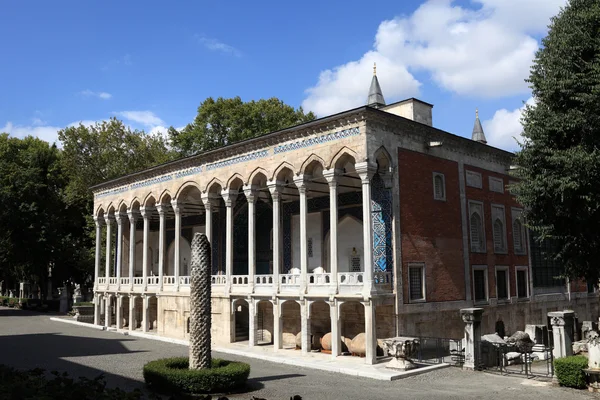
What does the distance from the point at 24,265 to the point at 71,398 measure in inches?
1677

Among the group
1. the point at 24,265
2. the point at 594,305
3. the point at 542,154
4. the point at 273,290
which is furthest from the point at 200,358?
the point at 24,265

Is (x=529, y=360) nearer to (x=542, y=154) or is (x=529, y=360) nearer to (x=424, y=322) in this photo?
(x=424, y=322)

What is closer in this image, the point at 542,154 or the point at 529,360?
the point at 542,154

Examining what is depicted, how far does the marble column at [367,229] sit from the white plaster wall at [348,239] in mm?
5625

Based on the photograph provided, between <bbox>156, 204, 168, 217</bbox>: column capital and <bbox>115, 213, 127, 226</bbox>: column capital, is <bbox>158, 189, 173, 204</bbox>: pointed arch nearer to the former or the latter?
<bbox>156, 204, 168, 217</bbox>: column capital

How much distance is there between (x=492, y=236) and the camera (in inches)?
1001

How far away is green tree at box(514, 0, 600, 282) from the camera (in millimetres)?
15219

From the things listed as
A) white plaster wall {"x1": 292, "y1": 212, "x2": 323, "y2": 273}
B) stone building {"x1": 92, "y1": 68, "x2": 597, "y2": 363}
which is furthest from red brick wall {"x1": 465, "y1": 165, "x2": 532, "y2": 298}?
white plaster wall {"x1": 292, "y1": 212, "x2": 323, "y2": 273}

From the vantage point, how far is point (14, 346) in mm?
23172

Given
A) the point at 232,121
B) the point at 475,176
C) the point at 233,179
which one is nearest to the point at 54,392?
the point at 233,179

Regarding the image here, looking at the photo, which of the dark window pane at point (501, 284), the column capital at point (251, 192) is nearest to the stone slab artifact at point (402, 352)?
the column capital at point (251, 192)

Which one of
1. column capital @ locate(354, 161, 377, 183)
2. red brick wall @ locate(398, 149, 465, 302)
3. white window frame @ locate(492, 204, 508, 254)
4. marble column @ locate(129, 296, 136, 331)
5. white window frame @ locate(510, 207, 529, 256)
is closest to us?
column capital @ locate(354, 161, 377, 183)

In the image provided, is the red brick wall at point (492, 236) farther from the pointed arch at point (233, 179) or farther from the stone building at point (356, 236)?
the pointed arch at point (233, 179)

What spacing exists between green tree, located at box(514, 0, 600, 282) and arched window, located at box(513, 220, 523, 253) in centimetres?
986
